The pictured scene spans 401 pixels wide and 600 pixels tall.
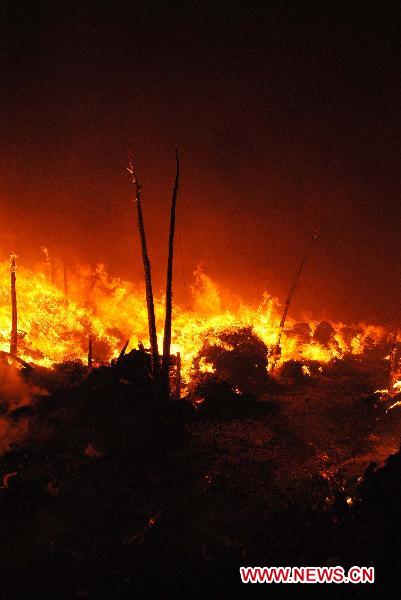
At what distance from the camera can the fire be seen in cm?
2172

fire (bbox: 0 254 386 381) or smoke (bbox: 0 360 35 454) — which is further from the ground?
fire (bbox: 0 254 386 381)

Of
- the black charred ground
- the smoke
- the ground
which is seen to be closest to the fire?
the smoke

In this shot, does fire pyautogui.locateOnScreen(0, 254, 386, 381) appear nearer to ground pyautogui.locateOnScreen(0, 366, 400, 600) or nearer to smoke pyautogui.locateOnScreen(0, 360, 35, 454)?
smoke pyautogui.locateOnScreen(0, 360, 35, 454)

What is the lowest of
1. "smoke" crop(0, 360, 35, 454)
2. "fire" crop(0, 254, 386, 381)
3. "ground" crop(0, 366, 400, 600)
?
"ground" crop(0, 366, 400, 600)

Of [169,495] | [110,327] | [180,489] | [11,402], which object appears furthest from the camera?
[110,327]

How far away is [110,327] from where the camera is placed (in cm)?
2800

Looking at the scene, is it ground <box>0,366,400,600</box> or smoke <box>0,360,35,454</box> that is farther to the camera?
smoke <box>0,360,35,454</box>

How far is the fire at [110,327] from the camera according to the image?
71.3ft

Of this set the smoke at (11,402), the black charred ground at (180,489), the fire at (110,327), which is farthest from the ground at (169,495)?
the fire at (110,327)

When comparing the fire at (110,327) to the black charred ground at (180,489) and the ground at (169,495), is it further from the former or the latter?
the ground at (169,495)

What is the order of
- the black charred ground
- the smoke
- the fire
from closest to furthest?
the black charred ground, the smoke, the fire

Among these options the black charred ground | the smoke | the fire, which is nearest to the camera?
the black charred ground

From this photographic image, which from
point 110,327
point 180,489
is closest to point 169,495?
point 180,489

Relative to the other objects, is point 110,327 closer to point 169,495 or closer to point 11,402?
point 11,402
